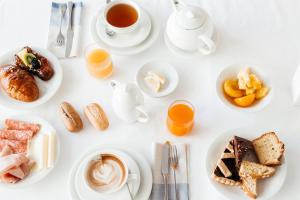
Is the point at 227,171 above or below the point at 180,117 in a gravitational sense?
below

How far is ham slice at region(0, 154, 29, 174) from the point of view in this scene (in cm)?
113

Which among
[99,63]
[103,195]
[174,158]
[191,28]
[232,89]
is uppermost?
[191,28]

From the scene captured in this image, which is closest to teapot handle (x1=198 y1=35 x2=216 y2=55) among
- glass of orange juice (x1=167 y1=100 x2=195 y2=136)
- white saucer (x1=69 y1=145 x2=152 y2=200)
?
glass of orange juice (x1=167 y1=100 x2=195 y2=136)

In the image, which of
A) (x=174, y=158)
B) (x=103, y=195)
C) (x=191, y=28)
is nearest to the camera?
(x=103, y=195)

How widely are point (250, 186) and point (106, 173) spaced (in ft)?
1.37

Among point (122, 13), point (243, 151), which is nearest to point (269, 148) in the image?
point (243, 151)

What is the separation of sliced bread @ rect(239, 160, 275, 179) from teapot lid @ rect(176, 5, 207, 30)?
49cm

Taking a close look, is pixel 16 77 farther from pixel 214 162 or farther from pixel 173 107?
pixel 214 162

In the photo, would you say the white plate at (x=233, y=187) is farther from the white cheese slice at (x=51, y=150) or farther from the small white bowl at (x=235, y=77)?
the white cheese slice at (x=51, y=150)

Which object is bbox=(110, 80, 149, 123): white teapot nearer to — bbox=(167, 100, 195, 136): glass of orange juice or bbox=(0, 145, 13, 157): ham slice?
bbox=(167, 100, 195, 136): glass of orange juice

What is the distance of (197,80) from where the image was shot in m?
1.36

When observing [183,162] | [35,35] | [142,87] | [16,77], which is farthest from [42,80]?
[183,162]

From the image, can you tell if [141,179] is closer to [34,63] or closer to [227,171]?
[227,171]

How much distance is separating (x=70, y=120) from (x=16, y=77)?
0.84 feet
